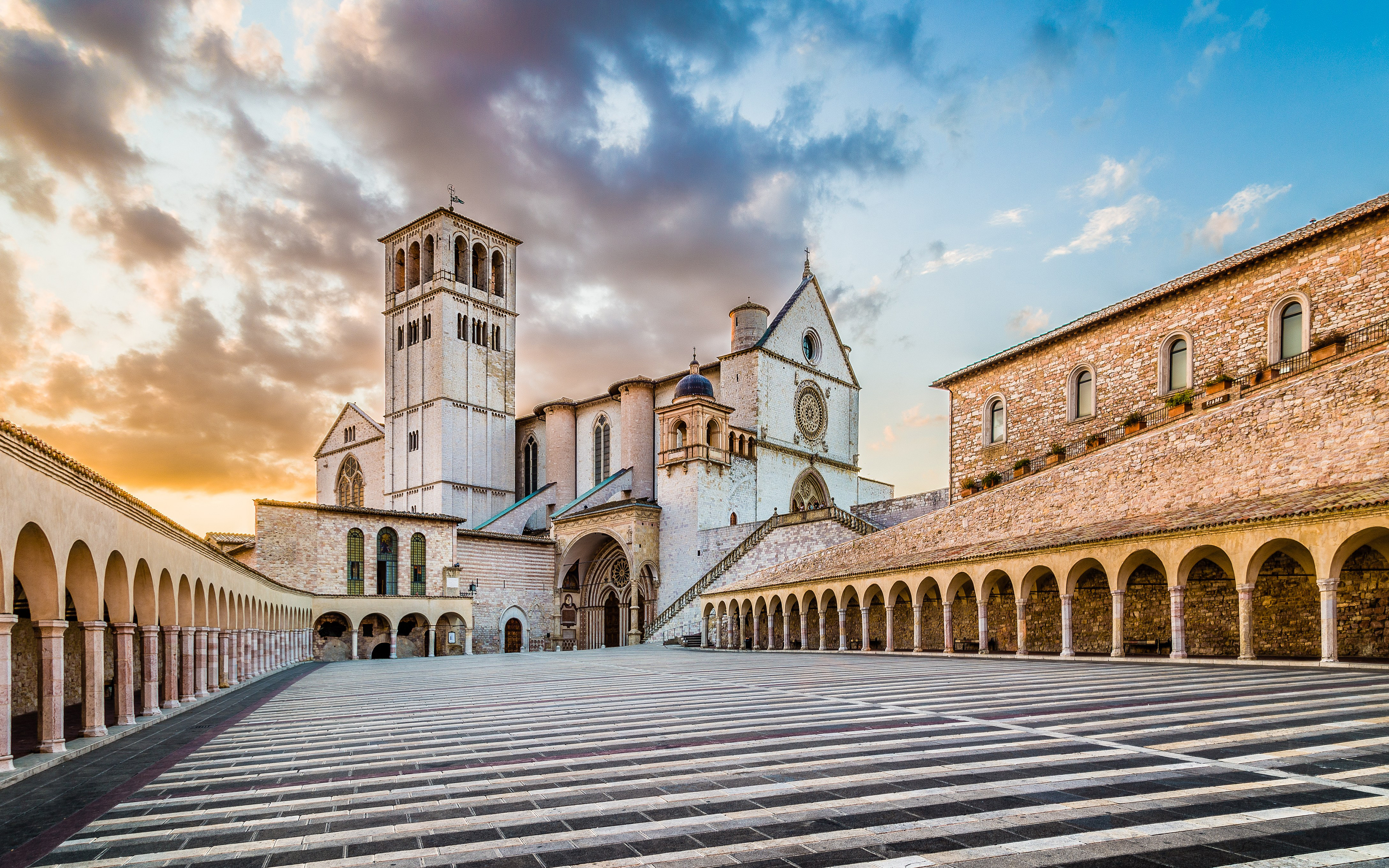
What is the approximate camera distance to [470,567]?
4803 centimetres

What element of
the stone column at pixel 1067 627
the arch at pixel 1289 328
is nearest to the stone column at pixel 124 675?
the stone column at pixel 1067 627

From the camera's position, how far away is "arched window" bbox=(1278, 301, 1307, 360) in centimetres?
2283

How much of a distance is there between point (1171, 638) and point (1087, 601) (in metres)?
3.77

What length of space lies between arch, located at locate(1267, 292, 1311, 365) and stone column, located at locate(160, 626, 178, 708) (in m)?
25.5

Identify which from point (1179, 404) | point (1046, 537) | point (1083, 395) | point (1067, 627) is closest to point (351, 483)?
point (1083, 395)

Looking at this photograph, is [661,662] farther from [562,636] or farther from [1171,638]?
[562,636]

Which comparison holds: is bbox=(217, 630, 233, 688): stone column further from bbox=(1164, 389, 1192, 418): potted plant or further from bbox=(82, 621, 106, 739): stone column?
bbox=(1164, 389, 1192, 418): potted plant

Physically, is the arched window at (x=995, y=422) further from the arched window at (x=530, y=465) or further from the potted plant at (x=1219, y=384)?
the arched window at (x=530, y=465)

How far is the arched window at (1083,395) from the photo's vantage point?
97.3ft

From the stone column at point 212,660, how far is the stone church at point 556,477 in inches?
818

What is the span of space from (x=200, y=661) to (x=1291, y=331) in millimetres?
27181

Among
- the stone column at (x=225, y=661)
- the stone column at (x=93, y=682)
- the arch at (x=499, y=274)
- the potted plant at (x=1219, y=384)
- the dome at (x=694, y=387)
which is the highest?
the arch at (x=499, y=274)

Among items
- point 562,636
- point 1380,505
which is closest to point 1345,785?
point 1380,505

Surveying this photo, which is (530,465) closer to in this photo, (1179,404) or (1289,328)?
(1179,404)
